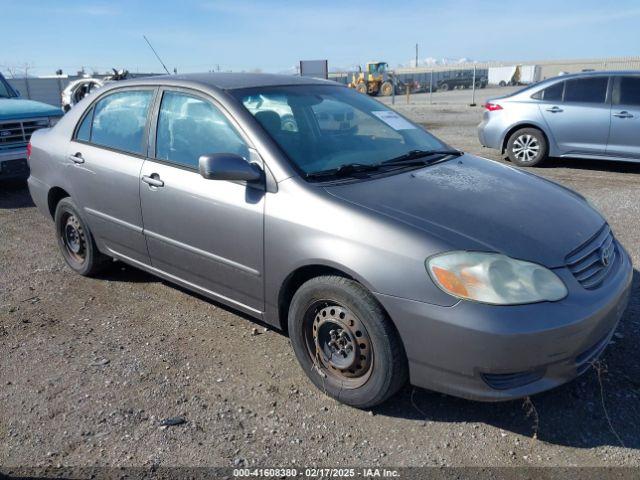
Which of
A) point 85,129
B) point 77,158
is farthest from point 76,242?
point 85,129

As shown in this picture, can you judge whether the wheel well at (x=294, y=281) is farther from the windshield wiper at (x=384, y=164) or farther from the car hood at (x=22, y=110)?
the car hood at (x=22, y=110)

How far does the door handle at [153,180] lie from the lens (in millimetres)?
3647

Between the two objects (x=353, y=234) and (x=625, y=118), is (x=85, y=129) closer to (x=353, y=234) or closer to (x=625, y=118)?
(x=353, y=234)

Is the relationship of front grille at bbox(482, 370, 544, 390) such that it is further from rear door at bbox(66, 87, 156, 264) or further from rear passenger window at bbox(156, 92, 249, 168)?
rear door at bbox(66, 87, 156, 264)

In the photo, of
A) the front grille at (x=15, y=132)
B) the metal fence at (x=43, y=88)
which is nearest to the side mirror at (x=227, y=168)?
the front grille at (x=15, y=132)

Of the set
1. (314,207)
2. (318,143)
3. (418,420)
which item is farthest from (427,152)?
(418,420)

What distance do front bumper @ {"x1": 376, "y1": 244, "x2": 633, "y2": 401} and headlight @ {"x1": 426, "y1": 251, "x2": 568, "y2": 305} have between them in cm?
4

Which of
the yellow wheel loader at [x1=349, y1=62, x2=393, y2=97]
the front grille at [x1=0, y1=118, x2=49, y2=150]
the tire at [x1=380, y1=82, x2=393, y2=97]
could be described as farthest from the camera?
the tire at [x1=380, y1=82, x2=393, y2=97]

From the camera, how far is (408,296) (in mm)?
2535

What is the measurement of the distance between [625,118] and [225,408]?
7665 mm

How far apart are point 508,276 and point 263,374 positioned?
1568 mm

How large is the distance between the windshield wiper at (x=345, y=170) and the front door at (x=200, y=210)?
1.12 ft

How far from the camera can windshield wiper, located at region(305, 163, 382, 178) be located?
10.2 ft

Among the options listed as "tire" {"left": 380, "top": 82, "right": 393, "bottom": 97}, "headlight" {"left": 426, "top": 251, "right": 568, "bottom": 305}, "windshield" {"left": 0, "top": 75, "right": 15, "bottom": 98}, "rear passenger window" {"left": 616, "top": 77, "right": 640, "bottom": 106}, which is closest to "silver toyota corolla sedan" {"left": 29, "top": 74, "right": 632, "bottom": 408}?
"headlight" {"left": 426, "top": 251, "right": 568, "bottom": 305}
